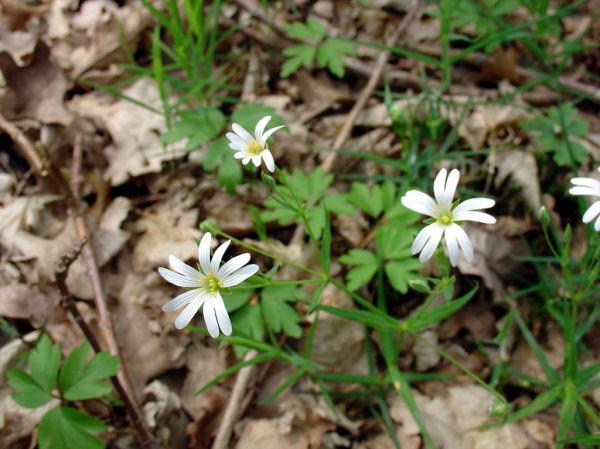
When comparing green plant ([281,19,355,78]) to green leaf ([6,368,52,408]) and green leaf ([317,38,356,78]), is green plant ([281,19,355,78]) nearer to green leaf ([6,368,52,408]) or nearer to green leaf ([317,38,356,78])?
green leaf ([317,38,356,78])

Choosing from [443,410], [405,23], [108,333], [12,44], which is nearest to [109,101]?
[12,44]

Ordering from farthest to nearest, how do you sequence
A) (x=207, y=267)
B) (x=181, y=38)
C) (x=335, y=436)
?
(x=181, y=38) < (x=335, y=436) < (x=207, y=267)

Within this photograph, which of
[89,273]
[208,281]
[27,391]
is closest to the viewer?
[208,281]

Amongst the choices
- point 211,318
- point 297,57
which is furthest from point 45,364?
point 297,57

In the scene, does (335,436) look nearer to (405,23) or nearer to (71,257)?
(71,257)

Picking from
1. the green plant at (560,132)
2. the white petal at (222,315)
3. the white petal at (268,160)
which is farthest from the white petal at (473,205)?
the green plant at (560,132)

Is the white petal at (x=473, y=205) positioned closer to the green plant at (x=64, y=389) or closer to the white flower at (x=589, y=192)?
the white flower at (x=589, y=192)

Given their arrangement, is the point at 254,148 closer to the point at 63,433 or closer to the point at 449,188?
the point at 449,188

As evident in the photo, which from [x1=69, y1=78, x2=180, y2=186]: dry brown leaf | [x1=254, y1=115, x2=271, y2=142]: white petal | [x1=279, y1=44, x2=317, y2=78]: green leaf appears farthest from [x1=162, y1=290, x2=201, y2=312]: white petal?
[x1=279, y1=44, x2=317, y2=78]: green leaf
